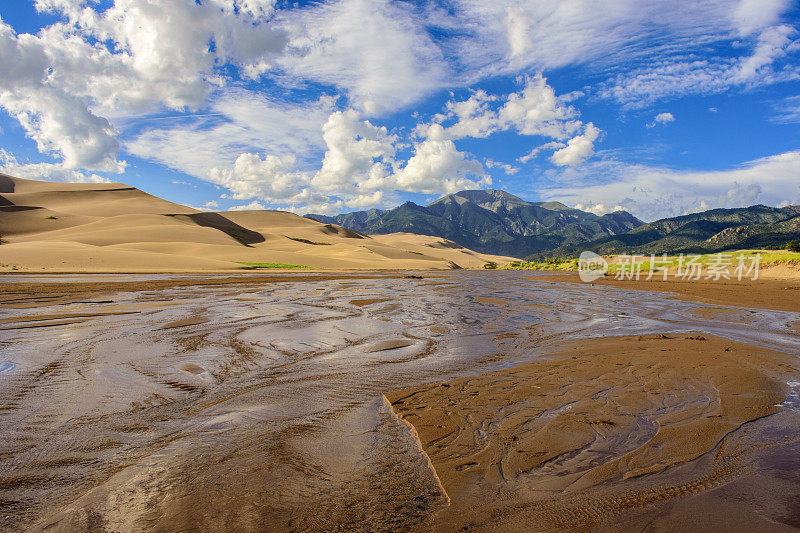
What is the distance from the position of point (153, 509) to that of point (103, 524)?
1.05ft

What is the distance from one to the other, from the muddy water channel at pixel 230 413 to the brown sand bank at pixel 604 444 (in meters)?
0.46

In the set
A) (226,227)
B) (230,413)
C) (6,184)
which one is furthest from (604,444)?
(6,184)

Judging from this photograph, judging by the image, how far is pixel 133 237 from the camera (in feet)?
236

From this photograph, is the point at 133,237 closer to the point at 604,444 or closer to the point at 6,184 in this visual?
the point at 604,444

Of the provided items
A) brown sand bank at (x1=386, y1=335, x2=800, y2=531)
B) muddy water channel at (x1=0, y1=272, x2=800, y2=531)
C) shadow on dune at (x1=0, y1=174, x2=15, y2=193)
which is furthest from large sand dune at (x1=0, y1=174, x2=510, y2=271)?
brown sand bank at (x1=386, y1=335, x2=800, y2=531)

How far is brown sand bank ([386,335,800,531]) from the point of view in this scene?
120 inches

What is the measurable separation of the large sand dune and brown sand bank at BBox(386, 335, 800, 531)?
44113mm

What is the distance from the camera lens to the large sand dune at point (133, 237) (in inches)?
1640

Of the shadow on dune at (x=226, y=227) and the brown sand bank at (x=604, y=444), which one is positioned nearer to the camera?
the brown sand bank at (x=604, y=444)

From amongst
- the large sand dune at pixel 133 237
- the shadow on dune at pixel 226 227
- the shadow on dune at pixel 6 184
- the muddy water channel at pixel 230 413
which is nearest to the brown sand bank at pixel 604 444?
the muddy water channel at pixel 230 413

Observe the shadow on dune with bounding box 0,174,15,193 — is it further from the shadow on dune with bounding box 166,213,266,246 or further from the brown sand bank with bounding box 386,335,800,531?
the brown sand bank with bounding box 386,335,800,531

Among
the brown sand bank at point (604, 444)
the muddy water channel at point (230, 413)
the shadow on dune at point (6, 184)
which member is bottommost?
the muddy water channel at point (230, 413)

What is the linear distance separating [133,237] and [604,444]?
8781 centimetres

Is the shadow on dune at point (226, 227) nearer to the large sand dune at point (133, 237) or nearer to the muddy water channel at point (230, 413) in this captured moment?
the large sand dune at point (133, 237)
